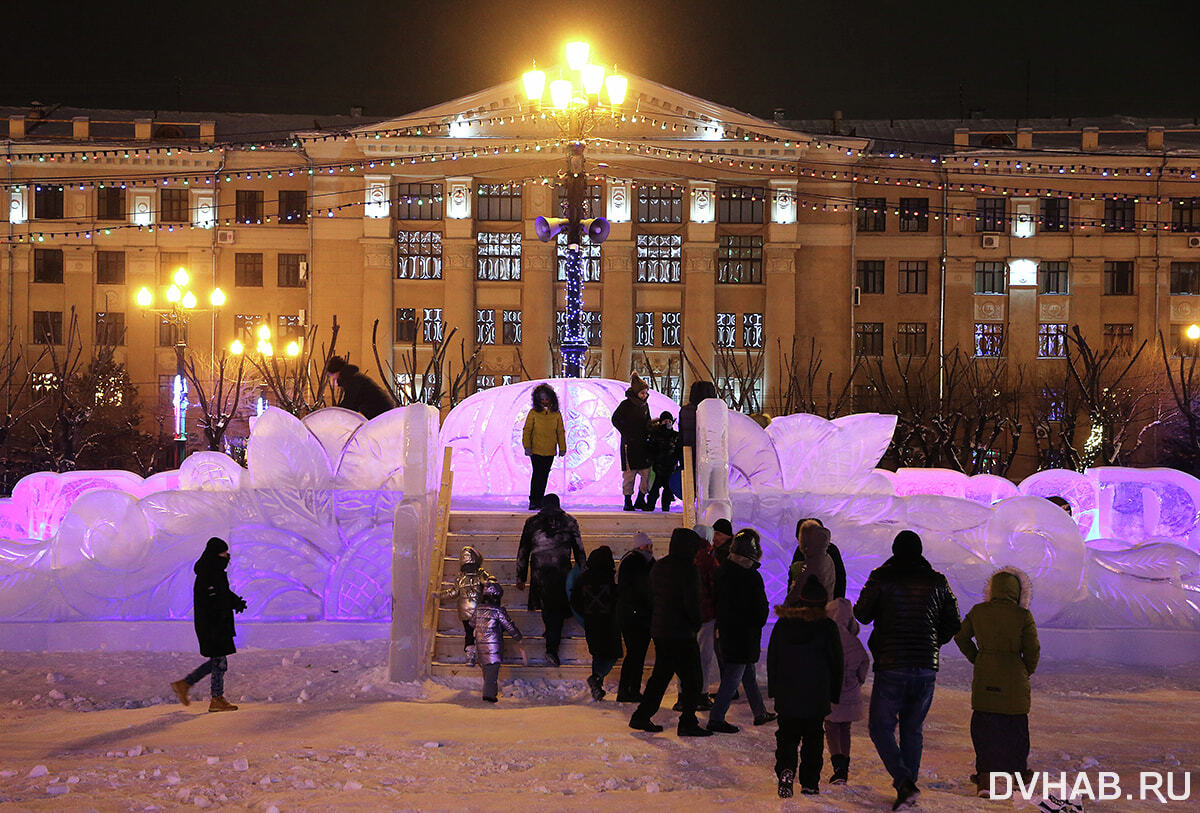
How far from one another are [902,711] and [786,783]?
0.83 meters

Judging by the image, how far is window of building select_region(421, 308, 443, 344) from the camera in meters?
57.6

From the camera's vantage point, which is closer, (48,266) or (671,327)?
(48,266)

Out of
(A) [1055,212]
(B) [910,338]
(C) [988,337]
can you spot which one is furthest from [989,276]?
(B) [910,338]

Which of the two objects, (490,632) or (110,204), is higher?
(110,204)

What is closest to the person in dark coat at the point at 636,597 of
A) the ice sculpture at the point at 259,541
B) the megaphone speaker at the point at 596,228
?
the ice sculpture at the point at 259,541

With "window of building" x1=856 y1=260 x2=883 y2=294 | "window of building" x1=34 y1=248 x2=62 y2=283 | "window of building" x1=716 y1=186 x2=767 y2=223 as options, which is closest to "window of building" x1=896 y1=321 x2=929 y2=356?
"window of building" x1=856 y1=260 x2=883 y2=294

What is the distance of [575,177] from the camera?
59.7 feet

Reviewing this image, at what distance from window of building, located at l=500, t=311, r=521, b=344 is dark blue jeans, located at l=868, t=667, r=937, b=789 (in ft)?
162

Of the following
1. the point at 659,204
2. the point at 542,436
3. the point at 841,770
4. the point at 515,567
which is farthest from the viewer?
the point at 659,204

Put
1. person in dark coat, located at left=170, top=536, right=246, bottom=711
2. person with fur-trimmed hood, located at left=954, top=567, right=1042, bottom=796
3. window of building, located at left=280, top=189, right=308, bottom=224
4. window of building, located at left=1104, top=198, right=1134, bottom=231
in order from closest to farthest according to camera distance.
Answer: person with fur-trimmed hood, located at left=954, top=567, right=1042, bottom=796
person in dark coat, located at left=170, top=536, right=246, bottom=711
window of building, located at left=280, top=189, right=308, bottom=224
window of building, located at left=1104, top=198, right=1134, bottom=231

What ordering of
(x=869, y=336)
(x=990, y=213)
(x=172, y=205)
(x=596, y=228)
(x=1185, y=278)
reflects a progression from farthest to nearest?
(x=990, y=213), (x=869, y=336), (x=1185, y=278), (x=172, y=205), (x=596, y=228)

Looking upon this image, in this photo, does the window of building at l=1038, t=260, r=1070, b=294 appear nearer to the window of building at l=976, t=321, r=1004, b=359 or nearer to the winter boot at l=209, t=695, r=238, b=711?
the window of building at l=976, t=321, r=1004, b=359

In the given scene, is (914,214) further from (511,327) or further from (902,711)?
(902,711)

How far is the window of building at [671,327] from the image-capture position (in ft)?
190
